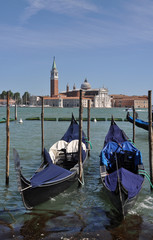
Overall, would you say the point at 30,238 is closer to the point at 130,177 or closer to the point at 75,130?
the point at 130,177

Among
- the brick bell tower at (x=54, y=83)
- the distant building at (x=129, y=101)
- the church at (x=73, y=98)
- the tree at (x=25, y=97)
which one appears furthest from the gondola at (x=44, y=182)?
the tree at (x=25, y=97)

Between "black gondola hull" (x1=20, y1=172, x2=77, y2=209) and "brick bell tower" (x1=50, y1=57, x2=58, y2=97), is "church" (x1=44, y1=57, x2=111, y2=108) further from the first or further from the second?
"black gondola hull" (x1=20, y1=172, x2=77, y2=209)

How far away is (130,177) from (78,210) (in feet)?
3.48

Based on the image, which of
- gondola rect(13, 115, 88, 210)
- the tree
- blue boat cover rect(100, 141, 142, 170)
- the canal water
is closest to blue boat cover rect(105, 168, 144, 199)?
the canal water

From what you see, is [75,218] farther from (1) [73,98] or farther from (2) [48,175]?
(1) [73,98]

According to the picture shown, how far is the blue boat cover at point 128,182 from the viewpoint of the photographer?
4660mm

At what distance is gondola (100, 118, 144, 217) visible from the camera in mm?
4434

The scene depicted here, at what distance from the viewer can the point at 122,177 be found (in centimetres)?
493

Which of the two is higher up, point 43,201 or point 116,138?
point 116,138

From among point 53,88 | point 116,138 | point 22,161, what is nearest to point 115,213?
point 116,138

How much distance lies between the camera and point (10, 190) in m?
6.24

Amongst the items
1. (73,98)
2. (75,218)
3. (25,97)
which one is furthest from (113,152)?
(25,97)

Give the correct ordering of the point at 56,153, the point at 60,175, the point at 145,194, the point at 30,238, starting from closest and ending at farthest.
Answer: the point at 30,238, the point at 60,175, the point at 145,194, the point at 56,153

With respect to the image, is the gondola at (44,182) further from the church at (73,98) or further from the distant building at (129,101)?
the distant building at (129,101)
